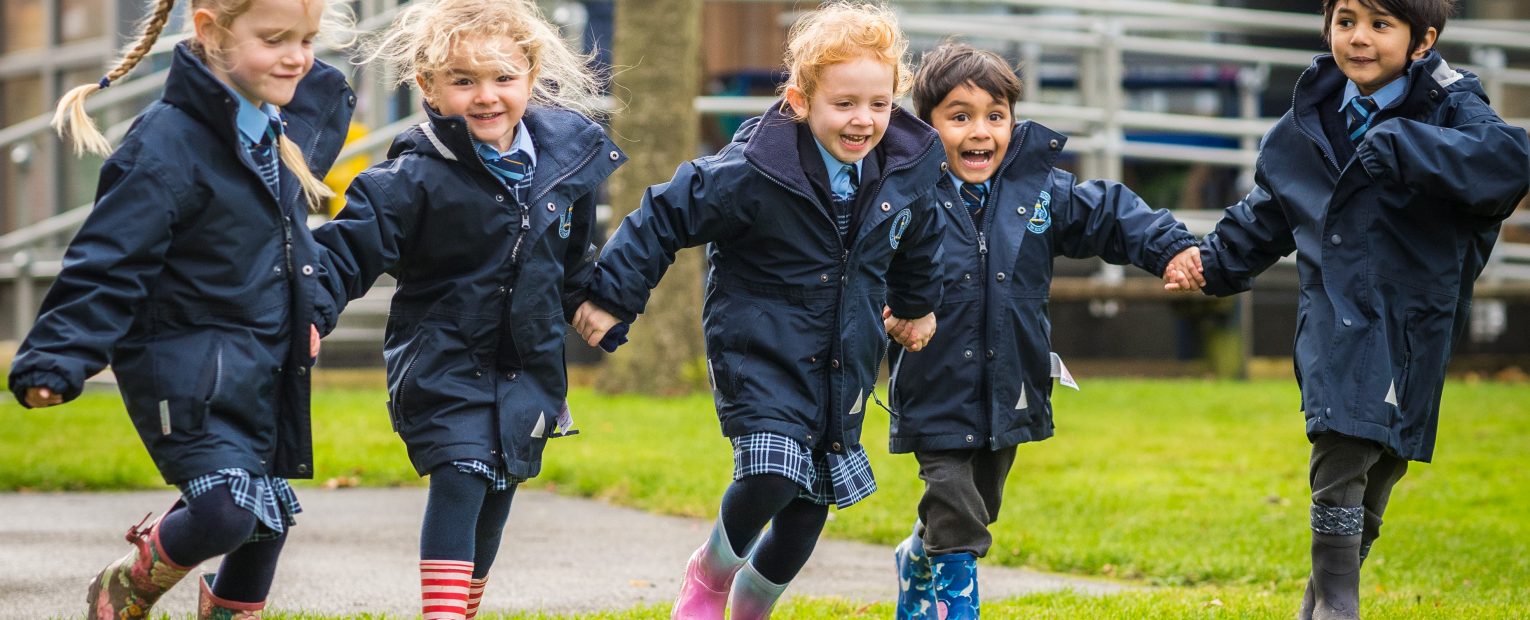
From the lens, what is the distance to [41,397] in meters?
3.28

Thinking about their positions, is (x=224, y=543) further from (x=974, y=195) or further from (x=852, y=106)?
(x=974, y=195)

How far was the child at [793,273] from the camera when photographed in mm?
4102

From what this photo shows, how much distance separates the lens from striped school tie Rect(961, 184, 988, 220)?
461cm

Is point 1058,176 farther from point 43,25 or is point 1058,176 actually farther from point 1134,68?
point 43,25

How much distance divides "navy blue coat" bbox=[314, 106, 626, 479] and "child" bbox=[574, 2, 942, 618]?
0.19m

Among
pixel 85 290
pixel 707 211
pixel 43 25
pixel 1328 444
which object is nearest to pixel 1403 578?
pixel 1328 444

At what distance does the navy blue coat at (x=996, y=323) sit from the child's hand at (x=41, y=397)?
208 centimetres

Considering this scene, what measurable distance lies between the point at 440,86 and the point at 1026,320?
1618mm

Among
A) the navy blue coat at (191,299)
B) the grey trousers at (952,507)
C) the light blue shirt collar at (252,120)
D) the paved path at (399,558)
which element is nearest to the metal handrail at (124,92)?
the paved path at (399,558)

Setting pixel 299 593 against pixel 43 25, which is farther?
pixel 43 25

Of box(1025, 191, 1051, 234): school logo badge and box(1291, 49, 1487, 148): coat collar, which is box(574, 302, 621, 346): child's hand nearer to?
box(1025, 191, 1051, 234): school logo badge

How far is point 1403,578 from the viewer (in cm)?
564

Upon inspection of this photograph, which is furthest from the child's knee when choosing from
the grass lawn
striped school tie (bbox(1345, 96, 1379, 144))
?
striped school tie (bbox(1345, 96, 1379, 144))

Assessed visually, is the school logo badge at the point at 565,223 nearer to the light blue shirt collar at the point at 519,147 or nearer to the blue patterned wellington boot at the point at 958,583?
the light blue shirt collar at the point at 519,147
